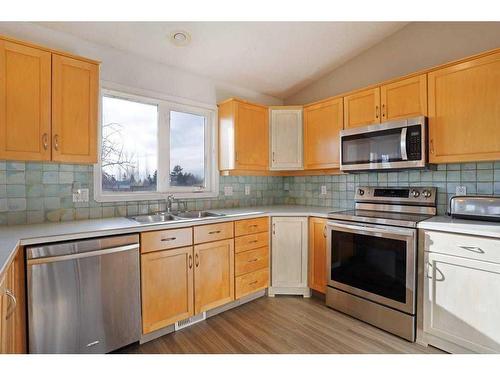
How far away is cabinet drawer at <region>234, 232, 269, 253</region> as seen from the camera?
2.47m

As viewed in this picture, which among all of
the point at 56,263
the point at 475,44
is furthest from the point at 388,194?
the point at 56,263

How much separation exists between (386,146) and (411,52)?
1.03 metres

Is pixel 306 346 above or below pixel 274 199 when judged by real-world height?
below

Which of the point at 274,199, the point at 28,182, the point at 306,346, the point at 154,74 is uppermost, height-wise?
the point at 154,74

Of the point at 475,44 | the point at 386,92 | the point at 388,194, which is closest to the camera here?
the point at 475,44

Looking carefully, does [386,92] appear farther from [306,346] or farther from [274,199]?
[306,346]

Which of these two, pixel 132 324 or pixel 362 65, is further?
pixel 362 65

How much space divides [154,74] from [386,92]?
2188mm

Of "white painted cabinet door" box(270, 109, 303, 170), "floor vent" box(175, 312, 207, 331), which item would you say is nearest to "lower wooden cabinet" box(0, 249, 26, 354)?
"floor vent" box(175, 312, 207, 331)

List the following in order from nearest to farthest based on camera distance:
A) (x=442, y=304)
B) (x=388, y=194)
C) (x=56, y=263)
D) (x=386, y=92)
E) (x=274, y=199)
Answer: (x=56, y=263), (x=442, y=304), (x=386, y=92), (x=388, y=194), (x=274, y=199)

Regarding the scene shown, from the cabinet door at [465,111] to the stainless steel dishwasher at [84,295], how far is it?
8.12 ft

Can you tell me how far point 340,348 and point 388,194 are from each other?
148 cm

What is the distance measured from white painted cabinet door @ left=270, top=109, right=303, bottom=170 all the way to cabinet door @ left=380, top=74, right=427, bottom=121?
0.95 metres

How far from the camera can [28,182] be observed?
1925 millimetres
